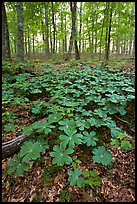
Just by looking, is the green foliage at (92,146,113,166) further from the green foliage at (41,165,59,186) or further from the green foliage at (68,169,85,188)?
the green foliage at (41,165,59,186)

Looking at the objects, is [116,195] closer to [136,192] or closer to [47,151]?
[136,192]

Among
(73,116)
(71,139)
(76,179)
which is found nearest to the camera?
(76,179)

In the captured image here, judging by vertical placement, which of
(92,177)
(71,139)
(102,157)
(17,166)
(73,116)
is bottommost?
(92,177)

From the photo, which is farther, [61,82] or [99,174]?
[61,82]

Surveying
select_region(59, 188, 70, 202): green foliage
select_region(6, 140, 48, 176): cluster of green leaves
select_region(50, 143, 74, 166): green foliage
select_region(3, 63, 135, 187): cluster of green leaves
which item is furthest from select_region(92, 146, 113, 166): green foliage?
select_region(6, 140, 48, 176): cluster of green leaves

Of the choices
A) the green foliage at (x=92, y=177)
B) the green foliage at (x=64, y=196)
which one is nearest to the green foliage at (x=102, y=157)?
the green foliage at (x=92, y=177)

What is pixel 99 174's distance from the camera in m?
2.00

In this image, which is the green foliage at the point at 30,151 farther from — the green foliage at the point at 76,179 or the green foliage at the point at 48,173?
the green foliage at the point at 76,179

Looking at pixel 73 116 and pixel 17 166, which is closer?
pixel 17 166

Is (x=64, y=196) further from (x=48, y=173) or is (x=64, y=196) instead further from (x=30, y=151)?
(x=30, y=151)

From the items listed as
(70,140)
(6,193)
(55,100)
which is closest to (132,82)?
(55,100)

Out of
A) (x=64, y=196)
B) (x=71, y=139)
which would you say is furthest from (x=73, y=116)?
(x=64, y=196)

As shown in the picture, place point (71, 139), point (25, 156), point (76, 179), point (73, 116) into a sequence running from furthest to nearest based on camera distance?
point (73, 116), point (71, 139), point (25, 156), point (76, 179)

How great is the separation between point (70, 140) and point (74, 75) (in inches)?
113
